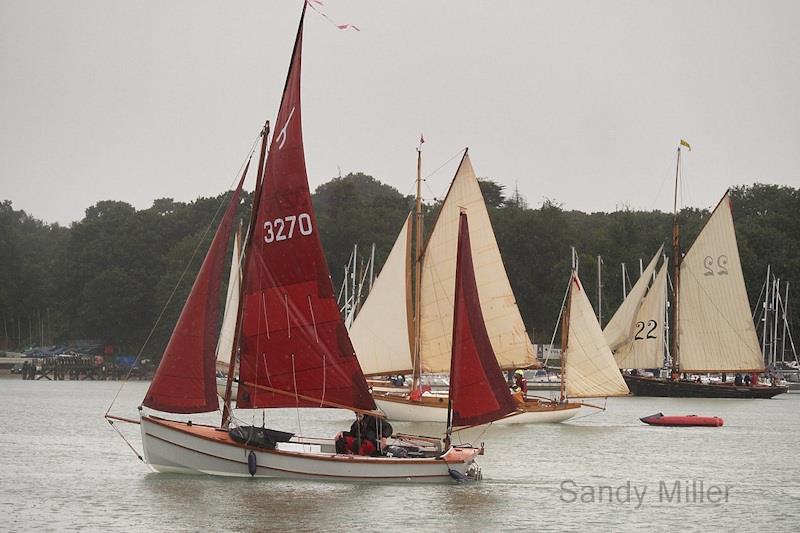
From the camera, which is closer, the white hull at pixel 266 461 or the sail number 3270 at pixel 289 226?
the white hull at pixel 266 461

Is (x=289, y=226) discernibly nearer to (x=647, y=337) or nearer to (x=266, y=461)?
(x=266, y=461)

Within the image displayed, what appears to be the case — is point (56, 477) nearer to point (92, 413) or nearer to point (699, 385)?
point (92, 413)

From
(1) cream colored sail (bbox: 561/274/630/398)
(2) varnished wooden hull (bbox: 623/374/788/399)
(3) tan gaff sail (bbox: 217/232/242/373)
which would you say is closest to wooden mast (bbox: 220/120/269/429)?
(1) cream colored sail (bbox: 561/274/630/398)

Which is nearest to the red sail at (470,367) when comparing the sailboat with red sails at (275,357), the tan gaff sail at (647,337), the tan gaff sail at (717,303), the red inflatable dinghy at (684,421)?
the sailboat with red sails at (275,357)

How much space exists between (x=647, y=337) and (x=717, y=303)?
5.26 meters

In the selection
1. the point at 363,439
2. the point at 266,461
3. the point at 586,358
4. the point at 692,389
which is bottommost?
the point at 266,461

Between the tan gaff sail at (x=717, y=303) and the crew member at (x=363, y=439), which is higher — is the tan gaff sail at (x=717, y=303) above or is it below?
above

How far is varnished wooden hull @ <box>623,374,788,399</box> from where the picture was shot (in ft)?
335

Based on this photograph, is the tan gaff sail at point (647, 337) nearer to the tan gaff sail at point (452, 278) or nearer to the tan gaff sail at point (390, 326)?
the tan gaff sail at point (452, 278)

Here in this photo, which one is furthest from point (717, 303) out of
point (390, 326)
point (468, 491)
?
point (468, 491)

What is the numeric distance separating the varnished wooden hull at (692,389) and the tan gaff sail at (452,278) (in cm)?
3815

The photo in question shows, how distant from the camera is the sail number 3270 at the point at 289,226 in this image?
39594 mm

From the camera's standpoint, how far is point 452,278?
214ft

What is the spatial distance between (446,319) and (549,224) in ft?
288
